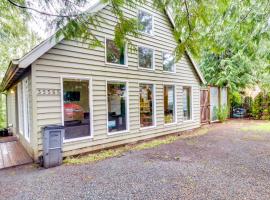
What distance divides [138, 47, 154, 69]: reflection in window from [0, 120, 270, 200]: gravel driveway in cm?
321

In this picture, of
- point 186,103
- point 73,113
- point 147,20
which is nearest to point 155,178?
point 73,113

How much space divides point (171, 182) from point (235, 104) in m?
12.3

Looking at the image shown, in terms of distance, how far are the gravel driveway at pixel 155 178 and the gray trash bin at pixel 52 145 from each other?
0.82ft

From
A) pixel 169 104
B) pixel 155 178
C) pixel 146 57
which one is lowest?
pixel 155 178

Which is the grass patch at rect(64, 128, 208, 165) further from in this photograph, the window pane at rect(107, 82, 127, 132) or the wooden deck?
the wooden deck

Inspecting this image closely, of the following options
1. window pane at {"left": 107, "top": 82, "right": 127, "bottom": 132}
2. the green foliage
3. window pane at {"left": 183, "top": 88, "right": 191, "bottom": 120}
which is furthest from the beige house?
the green foliage

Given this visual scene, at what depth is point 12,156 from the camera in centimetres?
589

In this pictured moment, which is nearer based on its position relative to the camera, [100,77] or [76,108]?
[76,108]

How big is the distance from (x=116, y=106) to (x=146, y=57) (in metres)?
2.29

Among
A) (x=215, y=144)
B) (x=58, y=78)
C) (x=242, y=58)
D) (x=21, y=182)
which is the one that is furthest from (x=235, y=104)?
(x=21, y=182)

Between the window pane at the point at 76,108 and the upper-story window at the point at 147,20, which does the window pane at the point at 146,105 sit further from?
the window pane at the point at 76,108

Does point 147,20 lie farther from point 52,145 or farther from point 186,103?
point 52,145

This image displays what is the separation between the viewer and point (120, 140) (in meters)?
6.89

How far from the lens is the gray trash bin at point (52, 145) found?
4961 millimetres
